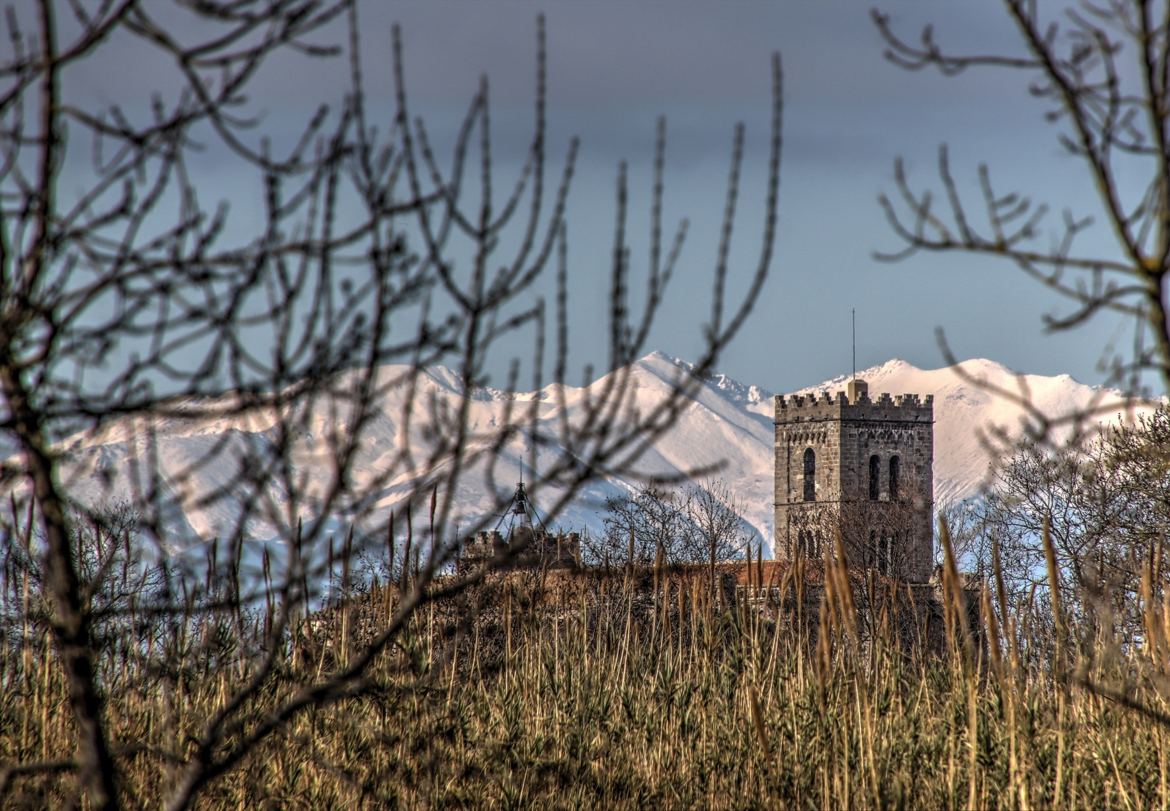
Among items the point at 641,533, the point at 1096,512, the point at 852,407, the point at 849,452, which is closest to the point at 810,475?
the point at 849,452

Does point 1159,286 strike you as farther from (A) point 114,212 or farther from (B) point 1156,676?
(B) point 1156,676

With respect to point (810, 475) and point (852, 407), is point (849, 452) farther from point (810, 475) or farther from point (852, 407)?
point (810, 475)

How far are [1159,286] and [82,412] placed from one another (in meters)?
1.46

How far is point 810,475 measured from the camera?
61375mm

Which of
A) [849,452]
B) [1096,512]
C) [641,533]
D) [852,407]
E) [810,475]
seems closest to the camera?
[1096,512]

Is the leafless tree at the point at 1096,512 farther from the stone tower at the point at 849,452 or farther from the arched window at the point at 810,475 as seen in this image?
the arched window at the point at 810,475

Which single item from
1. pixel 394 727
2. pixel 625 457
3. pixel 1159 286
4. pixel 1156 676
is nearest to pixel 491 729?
pixel 394 727

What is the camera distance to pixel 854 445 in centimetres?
6012

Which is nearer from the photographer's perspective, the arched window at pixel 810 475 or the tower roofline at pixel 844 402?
the tower roofline at pixel 844 402

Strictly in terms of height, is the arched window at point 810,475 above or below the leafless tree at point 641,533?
above

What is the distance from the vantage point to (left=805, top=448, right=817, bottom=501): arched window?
60781mm

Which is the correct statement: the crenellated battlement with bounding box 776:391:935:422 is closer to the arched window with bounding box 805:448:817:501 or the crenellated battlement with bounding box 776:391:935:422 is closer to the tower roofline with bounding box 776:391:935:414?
the tower roofline with bounding box 776:391:935:414

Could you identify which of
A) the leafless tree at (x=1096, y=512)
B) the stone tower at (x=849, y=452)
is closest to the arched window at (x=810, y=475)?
the stone tower at (x=849, y=452)

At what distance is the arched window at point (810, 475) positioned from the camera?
60.8 meters
